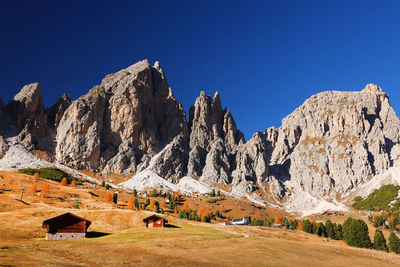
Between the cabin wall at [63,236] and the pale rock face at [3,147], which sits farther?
the pale rock face at [3,147]

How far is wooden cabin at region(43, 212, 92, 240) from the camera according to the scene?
174ft

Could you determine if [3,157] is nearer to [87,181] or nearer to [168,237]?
[87,181]

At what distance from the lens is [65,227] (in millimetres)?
55156

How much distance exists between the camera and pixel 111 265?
104 ft

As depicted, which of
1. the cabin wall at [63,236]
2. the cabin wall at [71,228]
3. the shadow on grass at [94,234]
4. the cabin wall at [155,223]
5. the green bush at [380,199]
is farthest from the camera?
the green bush at [380,199]

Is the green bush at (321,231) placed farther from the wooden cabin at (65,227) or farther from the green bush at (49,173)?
the green bush at (49,173)

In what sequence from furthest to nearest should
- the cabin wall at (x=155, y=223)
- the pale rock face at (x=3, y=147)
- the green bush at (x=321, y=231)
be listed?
1. the pale rock face at (x=3, y=147)
2. the green bush at (x=321, y=231)
3. the cabin wall at (x=155, y=223)

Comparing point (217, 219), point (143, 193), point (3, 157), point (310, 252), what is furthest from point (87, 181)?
point (310, 252)

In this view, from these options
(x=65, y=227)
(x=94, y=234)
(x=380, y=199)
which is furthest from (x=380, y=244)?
(x=380, y=199)

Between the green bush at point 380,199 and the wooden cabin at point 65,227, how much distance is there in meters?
Answer: 181

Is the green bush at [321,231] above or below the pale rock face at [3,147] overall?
below

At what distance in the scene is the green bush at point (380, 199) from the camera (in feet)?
581

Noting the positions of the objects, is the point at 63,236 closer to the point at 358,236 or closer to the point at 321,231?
the point at 358,236

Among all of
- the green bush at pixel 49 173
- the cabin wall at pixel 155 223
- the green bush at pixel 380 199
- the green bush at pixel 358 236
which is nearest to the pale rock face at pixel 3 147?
the green bush at pixel 49 173
